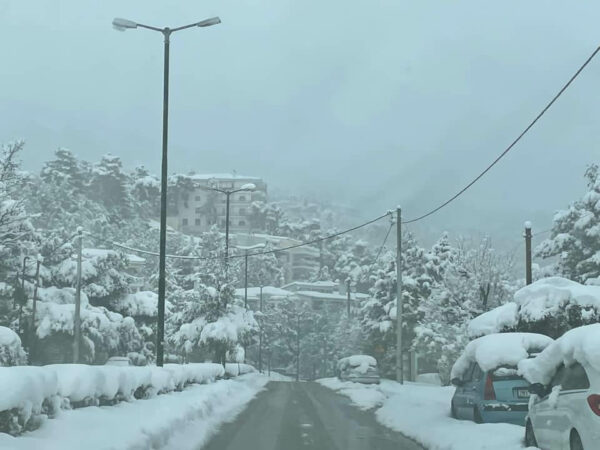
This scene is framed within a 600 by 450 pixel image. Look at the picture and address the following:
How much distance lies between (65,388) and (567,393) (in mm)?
8842

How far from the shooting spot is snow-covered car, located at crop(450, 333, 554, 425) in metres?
14.9

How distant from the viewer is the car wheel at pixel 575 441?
9.09 metres

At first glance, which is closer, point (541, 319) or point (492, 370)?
point (492, 370)

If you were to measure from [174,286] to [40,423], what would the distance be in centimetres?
7123

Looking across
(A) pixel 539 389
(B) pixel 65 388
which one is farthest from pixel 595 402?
(B) pixel 65 388

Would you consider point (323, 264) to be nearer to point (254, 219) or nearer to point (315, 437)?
point (254, 219)

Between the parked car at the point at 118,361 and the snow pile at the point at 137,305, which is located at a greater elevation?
the snow pile at the point at 137,305

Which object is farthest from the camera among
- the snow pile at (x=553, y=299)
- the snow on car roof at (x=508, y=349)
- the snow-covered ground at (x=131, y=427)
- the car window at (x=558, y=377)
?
the snow pile at (x=553, y=299)

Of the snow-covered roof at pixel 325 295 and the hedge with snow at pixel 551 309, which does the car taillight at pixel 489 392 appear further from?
the snow-covered roof at pixel 325 295

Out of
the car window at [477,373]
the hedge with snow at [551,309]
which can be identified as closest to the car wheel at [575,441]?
the car window at [477,373]

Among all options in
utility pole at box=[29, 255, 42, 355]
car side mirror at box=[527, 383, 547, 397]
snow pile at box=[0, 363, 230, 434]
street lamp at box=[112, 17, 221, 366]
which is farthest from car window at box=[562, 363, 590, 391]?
utility pole at box=[29, 255, 42, 355]

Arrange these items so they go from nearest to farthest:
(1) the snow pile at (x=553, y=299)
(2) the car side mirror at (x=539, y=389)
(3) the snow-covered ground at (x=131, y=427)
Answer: (3) the snow-covered ground at (x=131, y=427) < (2) the car side mirror at (x=539, y=389) < (1) the snow pile at (x=553, y=299)

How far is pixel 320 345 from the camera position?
99.8m

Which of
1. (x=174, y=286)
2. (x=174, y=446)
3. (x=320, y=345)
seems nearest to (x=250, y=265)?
(x=320, y=345)
